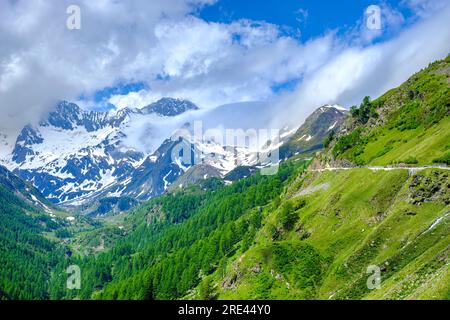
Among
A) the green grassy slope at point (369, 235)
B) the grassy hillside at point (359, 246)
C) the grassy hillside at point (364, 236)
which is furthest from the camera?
the grassy hillside at point (364, 236)

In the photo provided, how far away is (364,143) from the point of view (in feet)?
648

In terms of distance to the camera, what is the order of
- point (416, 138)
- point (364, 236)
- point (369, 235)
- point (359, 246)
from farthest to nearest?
point (416, 138) < point (364, 236) < point (369, 235) < point (359, 246)

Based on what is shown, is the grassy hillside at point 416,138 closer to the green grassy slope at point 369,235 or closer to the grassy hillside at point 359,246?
the green grassy slope at point 369,235

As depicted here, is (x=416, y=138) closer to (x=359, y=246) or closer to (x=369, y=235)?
(x=369, y=235)

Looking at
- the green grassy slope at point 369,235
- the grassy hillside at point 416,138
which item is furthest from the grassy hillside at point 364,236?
the grassy hillside at point 416,138

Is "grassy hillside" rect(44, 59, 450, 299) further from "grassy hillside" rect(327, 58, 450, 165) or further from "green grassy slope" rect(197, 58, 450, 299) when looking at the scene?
"grassy hillside" rect(327, 58, 450, 165)

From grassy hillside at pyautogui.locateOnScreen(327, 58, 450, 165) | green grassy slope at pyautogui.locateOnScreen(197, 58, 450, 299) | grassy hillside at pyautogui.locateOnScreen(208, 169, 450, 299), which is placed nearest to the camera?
grassy hillside at pyautogui.locateOnScreen(208, 169, 450, 299)

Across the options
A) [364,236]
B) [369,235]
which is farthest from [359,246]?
[364,236]

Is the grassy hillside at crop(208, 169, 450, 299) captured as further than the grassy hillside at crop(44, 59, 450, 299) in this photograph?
No

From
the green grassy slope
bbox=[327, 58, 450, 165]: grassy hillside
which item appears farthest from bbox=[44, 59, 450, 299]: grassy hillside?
bbox=[327, 58, 450, 165]: grassy hillside

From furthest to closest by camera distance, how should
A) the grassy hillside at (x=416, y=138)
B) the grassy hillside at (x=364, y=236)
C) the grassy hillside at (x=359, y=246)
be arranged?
the grassy hillside at (x=416, y=138) → the grassy hillside at (x=364, y=236) → the grassy hillside at (x=359, y=246)
